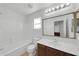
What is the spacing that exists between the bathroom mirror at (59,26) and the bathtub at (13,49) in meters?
0.39

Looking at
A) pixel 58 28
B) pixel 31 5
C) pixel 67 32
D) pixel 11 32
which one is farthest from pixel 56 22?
pixel 11 32

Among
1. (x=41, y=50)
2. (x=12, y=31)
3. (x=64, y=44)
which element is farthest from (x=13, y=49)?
(x=64, y=44)

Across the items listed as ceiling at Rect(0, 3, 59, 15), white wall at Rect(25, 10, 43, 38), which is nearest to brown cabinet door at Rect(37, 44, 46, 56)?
white wall at Rect(25, 10, 43, 38)

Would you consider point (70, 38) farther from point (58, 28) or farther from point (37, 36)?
point (37, 36)

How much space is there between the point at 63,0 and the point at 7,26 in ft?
3.01

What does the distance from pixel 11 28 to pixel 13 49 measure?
318 millimetres

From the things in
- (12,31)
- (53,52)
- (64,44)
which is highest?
(12,31)

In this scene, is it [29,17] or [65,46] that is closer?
[65,46]

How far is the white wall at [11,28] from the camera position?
1457 millimetres

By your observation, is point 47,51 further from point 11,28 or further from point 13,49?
point 11,28

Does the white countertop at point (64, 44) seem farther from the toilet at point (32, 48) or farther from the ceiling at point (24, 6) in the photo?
the ceiling at point (24, 6)

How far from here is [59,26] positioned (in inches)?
57.1

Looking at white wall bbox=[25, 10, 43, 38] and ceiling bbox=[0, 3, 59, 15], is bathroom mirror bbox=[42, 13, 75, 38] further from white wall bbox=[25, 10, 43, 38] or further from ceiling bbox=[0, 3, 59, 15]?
ceiling bbox=[0, 3, 59, 15]

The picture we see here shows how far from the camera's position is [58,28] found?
4.75 ft
